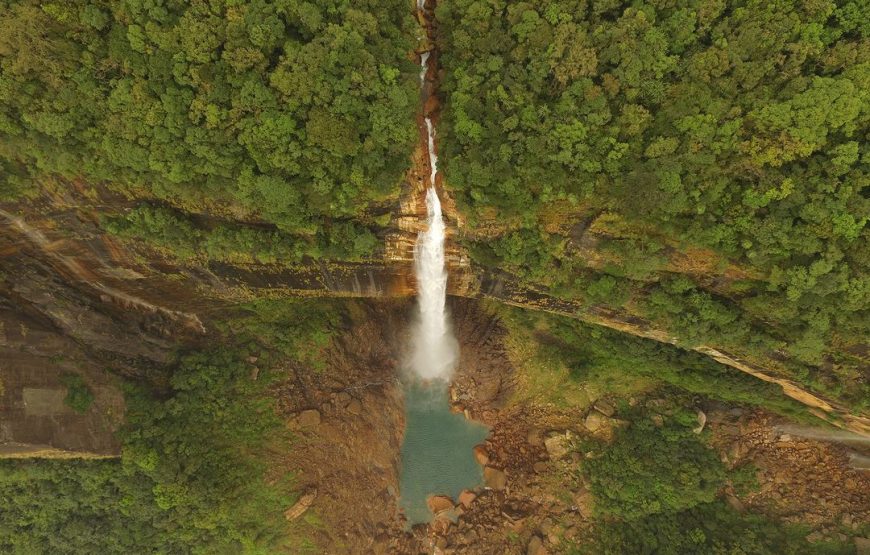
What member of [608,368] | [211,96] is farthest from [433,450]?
[211,96]

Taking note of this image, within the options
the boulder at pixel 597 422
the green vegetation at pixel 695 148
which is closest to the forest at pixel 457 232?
the green vegetation at pixel 695 148

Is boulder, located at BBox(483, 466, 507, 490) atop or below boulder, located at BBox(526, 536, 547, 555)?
atop

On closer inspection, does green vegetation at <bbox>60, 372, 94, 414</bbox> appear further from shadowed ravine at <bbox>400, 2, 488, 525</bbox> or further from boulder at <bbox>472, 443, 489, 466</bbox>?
boulder at <bbox>472, 443, 489, 466</bbox>

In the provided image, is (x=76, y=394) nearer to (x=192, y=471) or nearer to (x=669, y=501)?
(x=192, y=471)

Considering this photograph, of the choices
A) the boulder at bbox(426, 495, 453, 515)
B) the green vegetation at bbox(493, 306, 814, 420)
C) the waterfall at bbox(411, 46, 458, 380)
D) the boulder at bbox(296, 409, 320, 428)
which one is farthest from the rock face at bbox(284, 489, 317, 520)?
the green vegetation at bbox(493, 306, 814, 420)

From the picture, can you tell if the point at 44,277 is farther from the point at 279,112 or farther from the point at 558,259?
the point at 558,259
